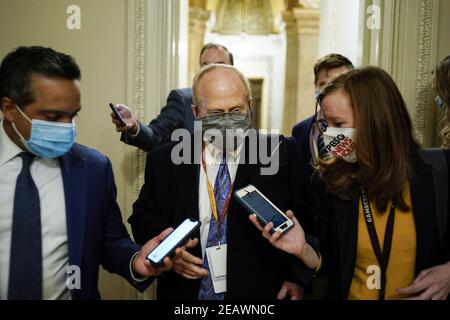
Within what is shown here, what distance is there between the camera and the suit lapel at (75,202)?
1.70 metres

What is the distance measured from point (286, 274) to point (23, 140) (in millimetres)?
Result: 1230

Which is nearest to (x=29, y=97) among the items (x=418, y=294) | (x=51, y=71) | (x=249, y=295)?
(x=51, y=71)

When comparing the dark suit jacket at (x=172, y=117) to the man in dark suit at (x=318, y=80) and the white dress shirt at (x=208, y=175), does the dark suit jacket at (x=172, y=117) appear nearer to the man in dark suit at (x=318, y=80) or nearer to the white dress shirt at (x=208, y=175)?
the man in dark suit at (x=318, y=80)

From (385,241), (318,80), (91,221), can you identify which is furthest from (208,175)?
(318,80)

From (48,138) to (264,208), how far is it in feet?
2.90

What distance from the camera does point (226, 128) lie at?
1.87 metres

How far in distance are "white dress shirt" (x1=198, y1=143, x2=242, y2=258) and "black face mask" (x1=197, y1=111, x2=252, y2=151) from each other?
5 centimetres

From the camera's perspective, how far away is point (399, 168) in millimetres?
1756

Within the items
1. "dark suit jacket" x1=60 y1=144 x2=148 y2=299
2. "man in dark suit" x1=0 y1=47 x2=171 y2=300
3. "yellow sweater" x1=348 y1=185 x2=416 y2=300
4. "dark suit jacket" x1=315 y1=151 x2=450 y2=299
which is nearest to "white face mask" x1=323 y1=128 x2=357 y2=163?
"dark suit jacket" x1=315 y1=151 x2=450 y2=299

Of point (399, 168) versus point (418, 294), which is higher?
point (399, 168)

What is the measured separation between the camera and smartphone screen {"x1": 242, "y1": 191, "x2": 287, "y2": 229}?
5.23ft

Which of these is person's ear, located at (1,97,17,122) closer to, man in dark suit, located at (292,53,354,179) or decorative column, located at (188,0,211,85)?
man in dark suit, located at (292,53,354,179)

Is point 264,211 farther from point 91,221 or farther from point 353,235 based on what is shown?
point 91,221

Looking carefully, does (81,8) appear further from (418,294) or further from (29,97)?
(418,294)
